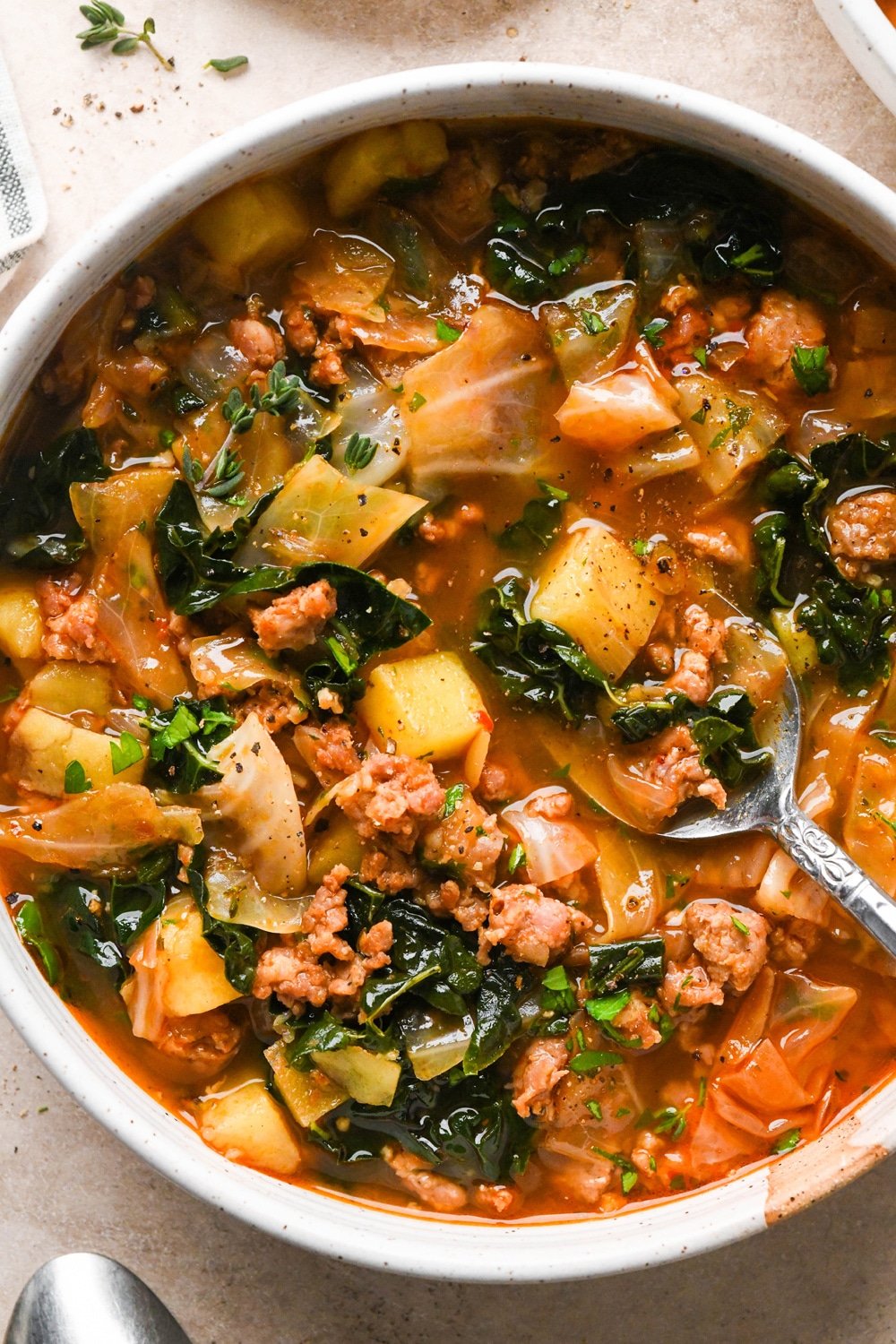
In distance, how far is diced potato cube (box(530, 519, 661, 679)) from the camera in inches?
153

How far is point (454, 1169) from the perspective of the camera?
4051 millimetres

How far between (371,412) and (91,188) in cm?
128

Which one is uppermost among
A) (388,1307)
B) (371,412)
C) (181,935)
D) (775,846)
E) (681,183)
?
(681,183)

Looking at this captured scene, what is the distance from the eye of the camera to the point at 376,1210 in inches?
158

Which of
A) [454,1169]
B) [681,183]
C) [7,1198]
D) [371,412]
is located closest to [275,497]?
[371,412]

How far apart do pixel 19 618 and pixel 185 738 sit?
64 cm

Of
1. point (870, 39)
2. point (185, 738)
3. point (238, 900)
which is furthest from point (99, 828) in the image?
point (870, 39)

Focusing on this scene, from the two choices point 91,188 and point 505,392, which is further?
point 91,188

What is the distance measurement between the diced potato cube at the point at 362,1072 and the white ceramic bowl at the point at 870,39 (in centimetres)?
335

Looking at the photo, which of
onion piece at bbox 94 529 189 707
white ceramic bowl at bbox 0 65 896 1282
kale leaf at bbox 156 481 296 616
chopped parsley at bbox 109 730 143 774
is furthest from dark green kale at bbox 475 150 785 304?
chopped parsley at bbox 109 730 143 774

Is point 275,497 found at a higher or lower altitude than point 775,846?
higher

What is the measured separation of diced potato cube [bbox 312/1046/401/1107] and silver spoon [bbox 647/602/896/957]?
115 centimetres

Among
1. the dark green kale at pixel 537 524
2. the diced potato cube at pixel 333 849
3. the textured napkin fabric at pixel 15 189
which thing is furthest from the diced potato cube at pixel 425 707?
the textured napkin fabric at pixel 15 189

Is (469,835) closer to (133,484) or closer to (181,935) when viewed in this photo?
(181,935)
